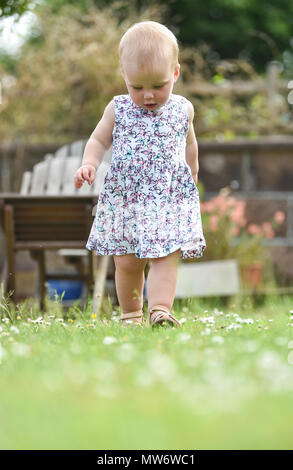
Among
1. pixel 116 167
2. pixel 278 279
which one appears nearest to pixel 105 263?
pixel 116 167

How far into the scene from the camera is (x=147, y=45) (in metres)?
3.04

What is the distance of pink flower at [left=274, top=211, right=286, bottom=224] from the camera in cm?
653

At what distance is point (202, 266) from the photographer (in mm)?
5609

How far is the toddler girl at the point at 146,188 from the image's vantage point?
315cm

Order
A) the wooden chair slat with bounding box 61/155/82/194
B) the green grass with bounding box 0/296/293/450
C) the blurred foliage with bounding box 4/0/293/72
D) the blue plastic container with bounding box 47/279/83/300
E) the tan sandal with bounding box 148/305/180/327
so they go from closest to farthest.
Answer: the green grass with bounding box 0/296/293/450, the tan sandal with bounding box 148/305/180/327, the wooden chair slat with bounding box 61/155/82/194, the blue plastic container with bounding box 47/279/83/300, the blurred foliage with bounding box 4/0/293/72

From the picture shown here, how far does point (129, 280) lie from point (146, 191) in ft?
1.42

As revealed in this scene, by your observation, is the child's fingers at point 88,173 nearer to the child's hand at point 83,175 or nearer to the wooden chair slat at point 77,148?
the child's hand at point 83,175

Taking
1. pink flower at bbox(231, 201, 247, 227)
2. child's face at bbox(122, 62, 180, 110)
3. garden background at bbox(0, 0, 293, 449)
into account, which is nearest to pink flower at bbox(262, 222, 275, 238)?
garden background at bbox(0, 0, 293, 449)

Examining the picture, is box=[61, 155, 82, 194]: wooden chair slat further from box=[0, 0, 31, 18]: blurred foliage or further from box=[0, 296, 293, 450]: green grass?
box=[0, 296, 293, 450]: green grass

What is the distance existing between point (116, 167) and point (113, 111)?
0.28 metres

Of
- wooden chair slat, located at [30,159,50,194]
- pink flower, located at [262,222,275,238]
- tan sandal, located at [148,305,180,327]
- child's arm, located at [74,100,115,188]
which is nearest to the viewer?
tan sandal, located at [148,305,180,327]

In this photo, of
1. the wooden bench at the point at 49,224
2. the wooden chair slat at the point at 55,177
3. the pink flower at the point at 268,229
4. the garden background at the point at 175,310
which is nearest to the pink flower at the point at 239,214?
the garden background at the point at 175,310

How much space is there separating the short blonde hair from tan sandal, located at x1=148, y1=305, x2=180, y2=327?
3.52 feet

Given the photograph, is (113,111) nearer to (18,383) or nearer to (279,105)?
(18,383)
